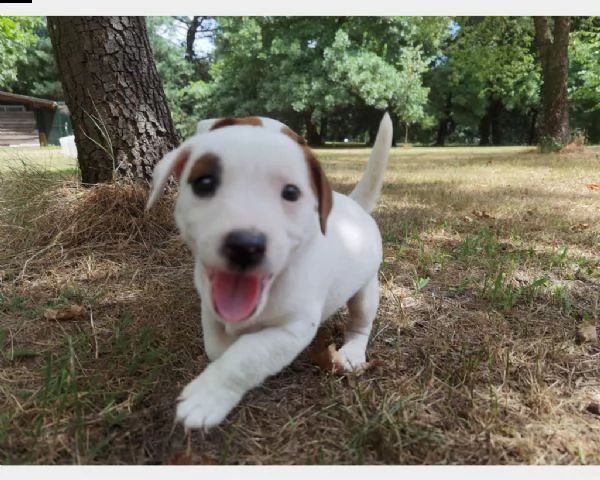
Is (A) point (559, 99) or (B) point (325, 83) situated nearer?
(A) point (559, 99)

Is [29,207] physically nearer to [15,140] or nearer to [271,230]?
[271,230]

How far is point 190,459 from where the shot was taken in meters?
1.33

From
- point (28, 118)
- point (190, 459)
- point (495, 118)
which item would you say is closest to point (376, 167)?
point (190, 459)

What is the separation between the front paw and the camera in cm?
142

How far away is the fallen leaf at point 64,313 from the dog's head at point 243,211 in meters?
1.01

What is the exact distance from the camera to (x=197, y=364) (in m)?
1.82

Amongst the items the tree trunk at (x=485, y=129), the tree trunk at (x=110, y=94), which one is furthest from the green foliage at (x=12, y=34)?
the tree trunk at (x=485, y=129)

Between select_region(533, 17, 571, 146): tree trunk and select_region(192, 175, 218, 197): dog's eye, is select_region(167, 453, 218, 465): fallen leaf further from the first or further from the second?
select_region(533, 17, 571, 146): tree trunk

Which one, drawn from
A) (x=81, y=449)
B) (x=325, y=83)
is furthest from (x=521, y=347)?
(x=325, y=83)

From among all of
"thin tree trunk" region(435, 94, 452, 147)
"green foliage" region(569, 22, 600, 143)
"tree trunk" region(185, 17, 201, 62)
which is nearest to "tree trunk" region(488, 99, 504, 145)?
"thin tree trunk" region(435, 94, 452, 147)

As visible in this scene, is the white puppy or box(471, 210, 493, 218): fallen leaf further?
box(471, 210, 493, 218): fallen leaf

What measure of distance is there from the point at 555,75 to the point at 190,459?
40.0 ft

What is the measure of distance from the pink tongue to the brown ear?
1.01 ft

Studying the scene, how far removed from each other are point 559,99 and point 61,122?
21.0 m
